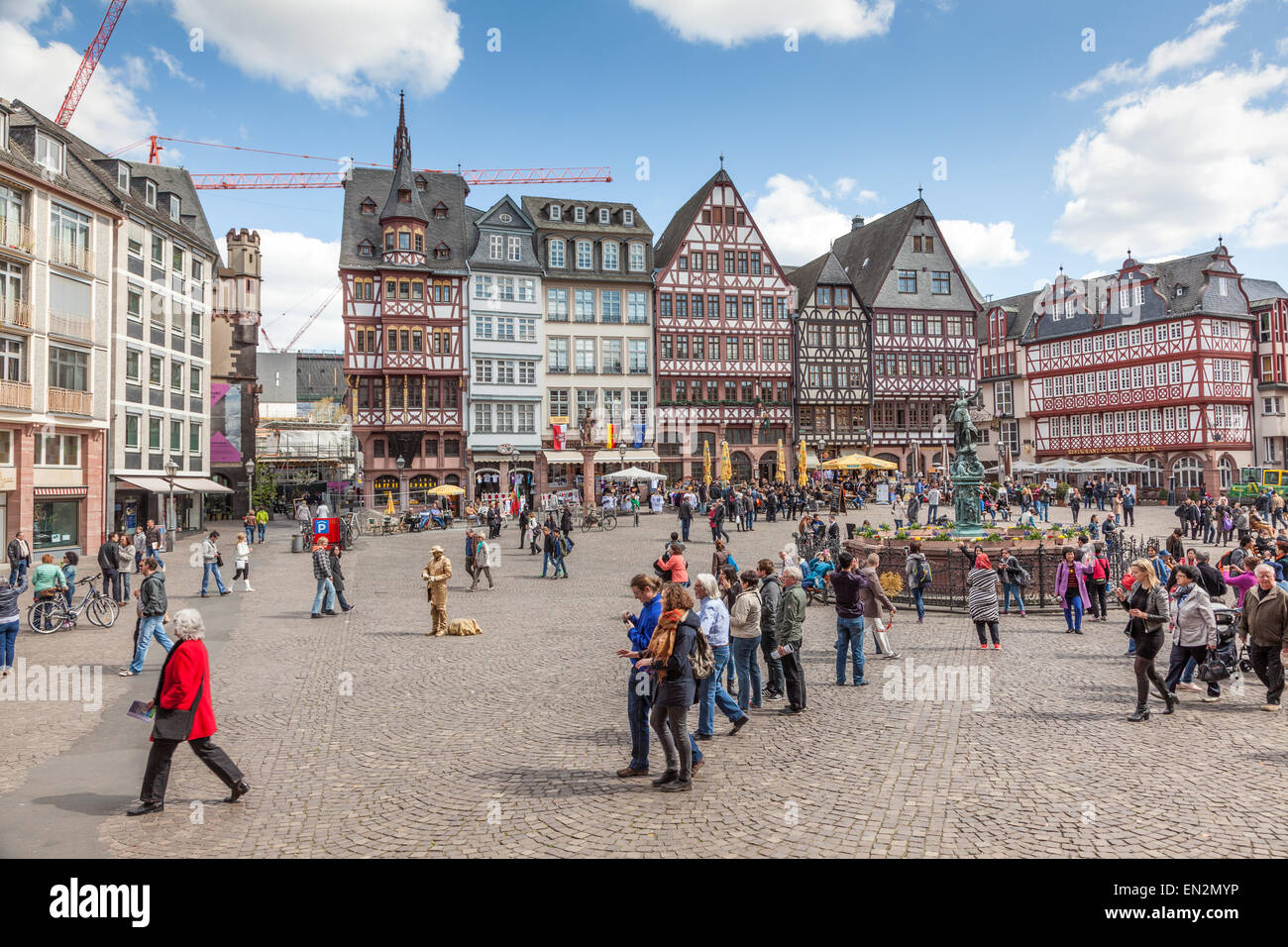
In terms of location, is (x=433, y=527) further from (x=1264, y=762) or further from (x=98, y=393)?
(x=1264, y=762)

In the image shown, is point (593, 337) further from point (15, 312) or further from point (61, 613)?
point (61, 613)

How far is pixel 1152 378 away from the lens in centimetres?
5272

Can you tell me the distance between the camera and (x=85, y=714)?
391 inches

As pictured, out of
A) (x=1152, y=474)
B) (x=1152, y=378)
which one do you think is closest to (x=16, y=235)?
(x=1152, y=378)

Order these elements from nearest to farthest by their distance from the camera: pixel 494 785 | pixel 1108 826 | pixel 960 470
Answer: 1. pixel 1108 826
2. pixel 494 785
3. pixel 960 470

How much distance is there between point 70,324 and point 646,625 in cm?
3141

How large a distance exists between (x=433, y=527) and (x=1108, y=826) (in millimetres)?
34299

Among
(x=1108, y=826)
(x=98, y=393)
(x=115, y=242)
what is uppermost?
(x=115, y=242)

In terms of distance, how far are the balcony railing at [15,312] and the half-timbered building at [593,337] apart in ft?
89.3

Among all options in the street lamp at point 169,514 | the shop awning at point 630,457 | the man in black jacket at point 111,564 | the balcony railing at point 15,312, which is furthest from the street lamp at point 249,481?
the man in black jacket at point 111,564

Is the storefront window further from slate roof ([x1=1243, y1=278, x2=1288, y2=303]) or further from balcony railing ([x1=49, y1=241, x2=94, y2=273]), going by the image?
slate roof ([x1=1243, y1=278, x2=1288, y2=303])

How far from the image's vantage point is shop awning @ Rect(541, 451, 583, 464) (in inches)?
2020

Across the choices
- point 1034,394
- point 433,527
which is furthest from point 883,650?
point 1034,394

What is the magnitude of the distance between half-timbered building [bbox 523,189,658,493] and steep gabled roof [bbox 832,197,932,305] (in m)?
15.4
